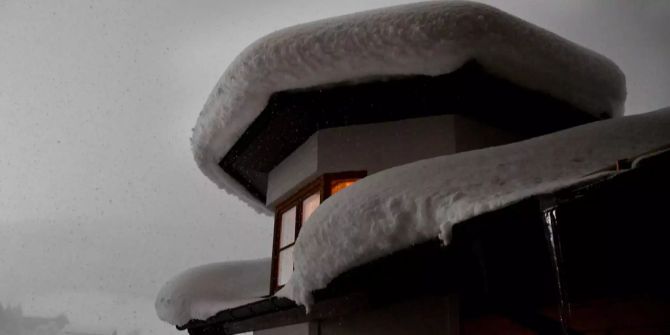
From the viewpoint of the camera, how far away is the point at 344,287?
3.48 metres

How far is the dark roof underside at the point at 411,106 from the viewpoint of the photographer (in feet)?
17.1

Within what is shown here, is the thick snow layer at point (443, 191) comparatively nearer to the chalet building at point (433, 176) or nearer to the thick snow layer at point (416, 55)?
the chalet building at point (433, 176)

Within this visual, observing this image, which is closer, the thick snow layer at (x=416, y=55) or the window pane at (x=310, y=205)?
the thick snow layer at (x=416, y=55)

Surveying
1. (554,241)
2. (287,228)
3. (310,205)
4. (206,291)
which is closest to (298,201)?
(310,205)

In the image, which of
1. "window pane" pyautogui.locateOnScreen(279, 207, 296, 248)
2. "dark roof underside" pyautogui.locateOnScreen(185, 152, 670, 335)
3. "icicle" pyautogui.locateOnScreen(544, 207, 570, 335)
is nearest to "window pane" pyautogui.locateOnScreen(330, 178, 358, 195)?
"window pane" pyautogui.locateOnScreen(279, 207, 296, 248)

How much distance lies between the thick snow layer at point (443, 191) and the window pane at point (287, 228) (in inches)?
98.9

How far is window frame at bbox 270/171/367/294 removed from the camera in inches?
219

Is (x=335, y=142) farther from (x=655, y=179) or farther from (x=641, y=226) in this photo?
(x=655, y=179)

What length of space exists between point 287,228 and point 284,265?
47 centimetres

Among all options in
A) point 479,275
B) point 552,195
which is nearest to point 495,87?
point 479,275

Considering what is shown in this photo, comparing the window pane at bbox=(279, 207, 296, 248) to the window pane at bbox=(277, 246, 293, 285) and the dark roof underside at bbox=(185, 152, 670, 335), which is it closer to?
the window pane at bbox=(277, 246, 293, 285)

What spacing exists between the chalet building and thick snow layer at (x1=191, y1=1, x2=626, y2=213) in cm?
2

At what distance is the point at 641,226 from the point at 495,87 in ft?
10.2

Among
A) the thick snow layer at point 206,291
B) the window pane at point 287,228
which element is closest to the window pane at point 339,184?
the window pane at point 287,228
